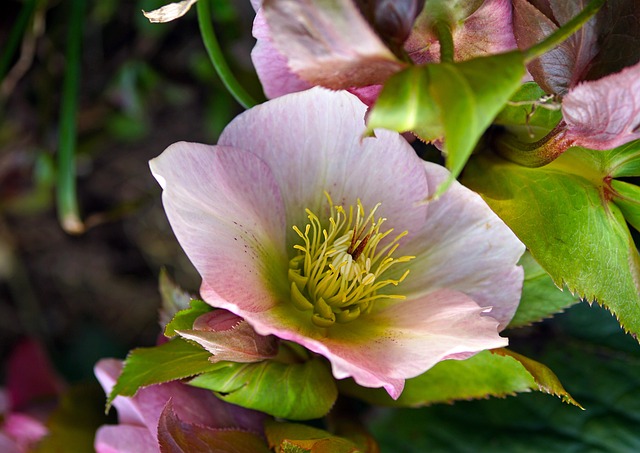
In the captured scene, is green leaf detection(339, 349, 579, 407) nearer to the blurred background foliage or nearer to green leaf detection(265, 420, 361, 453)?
green leaf detection(265, 420, 361, 453)

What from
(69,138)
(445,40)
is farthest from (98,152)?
(445,40)

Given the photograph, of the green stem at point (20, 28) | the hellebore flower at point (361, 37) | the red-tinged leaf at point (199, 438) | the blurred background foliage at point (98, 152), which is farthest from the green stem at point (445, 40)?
the green stem at point (20, 28)

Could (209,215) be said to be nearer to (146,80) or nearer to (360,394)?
(360,394)

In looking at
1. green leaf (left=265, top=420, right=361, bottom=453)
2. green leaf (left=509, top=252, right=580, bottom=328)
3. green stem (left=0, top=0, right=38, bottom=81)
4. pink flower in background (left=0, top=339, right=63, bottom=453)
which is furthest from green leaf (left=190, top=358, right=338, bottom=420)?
green stem (left=0, top=0, right=38, bottom=81)

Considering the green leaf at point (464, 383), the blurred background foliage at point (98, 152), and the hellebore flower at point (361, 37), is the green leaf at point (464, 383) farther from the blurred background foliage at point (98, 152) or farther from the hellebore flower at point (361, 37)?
the blurred background foliage at point (98, 152)

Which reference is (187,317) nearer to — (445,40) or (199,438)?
(199,438)

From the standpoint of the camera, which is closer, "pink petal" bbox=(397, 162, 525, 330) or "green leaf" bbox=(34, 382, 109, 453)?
"pink petal" bbox=(397, 162, 525, 330)
